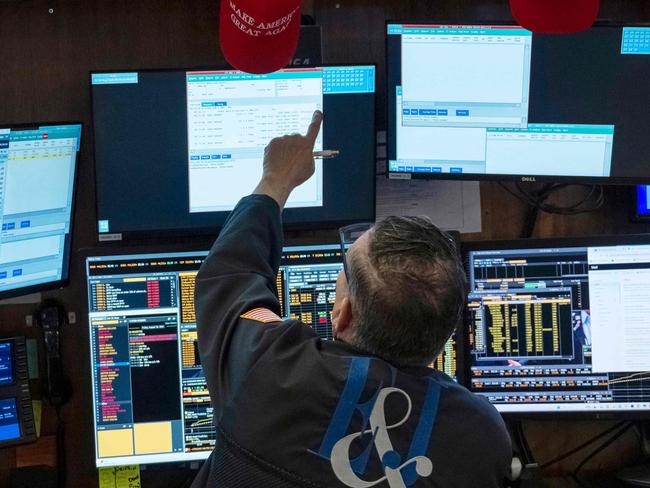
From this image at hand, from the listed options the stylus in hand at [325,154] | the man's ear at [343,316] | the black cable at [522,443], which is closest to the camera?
the man's ear at [343,316]

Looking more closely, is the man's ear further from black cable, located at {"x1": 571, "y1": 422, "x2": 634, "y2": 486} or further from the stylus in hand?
black cable, located at {"x1": 571, "y1": 422, "x2": 634, "y2": 486}

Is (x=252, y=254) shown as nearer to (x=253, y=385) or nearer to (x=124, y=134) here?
(x=253, y=385)

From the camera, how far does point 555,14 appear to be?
3.98 ft

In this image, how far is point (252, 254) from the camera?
1318 mm

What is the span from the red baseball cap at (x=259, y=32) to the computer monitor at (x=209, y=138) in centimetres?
41

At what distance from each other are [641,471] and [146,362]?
1075 mm

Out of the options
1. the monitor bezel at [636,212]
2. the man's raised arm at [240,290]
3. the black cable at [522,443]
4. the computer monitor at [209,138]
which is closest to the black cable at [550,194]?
the monitor bezel at [636,212]

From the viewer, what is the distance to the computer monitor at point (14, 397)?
1747 mm

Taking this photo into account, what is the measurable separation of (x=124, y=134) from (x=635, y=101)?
1.02 meters

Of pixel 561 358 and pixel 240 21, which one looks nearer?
pixel 240 21

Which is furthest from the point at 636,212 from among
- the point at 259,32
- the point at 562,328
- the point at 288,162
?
the point at 259,32

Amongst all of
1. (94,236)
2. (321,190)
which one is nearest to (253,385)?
(321,190)

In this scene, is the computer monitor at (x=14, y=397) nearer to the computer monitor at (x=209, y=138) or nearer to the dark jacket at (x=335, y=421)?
the computer monitor at (x=209, y=138)

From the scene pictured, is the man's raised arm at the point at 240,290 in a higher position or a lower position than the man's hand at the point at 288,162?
lower
